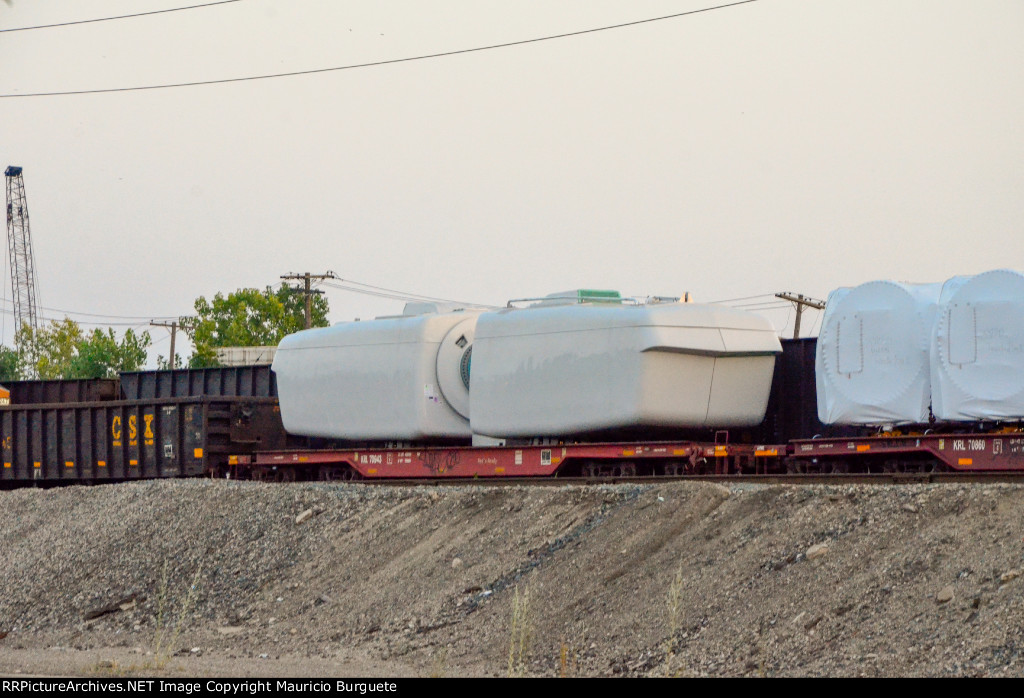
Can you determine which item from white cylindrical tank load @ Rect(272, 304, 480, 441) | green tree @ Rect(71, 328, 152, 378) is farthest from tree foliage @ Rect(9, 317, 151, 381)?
white cylindrical tank load @ Rect(272, 304, 480, 441)

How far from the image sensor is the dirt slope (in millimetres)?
10852

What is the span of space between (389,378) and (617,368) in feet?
15.8

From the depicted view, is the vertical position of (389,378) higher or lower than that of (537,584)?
higher

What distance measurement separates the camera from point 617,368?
19562mm

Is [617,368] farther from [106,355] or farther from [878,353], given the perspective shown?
[106,355]

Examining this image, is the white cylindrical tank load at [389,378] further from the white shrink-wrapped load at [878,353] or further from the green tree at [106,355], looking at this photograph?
the green tree at [106,355]

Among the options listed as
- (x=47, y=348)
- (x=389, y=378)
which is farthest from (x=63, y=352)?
(x=389, y=378)

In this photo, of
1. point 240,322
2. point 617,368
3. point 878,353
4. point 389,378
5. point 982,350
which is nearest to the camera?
point 982,350

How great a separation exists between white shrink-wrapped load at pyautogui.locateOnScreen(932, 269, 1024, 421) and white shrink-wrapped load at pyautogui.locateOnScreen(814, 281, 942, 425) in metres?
0.46

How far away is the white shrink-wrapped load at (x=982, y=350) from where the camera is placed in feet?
54.5

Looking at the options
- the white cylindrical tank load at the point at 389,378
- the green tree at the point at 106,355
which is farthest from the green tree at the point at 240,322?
the white cylindrical tank load at the point at 389,378

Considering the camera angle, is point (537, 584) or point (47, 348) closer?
point (537, 584)
